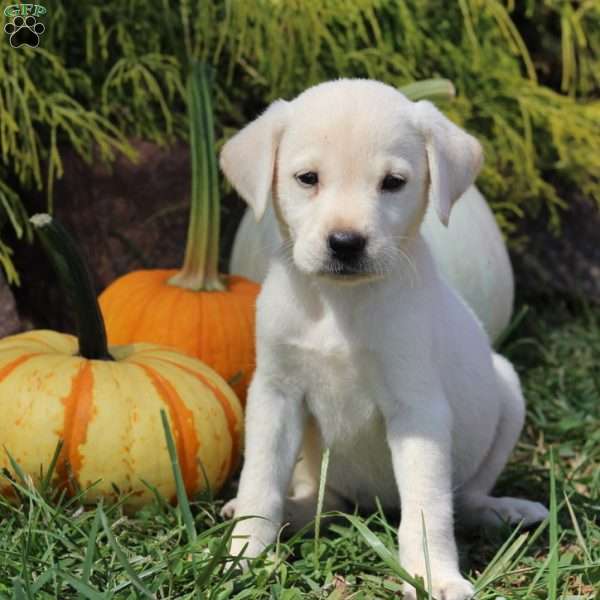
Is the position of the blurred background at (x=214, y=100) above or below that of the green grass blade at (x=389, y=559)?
above

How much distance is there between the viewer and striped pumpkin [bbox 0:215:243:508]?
3227mm

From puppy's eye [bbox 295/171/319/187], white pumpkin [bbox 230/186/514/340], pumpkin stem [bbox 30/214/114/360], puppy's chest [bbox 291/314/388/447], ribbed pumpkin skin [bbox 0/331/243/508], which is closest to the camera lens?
puppy's eye [bbox 295/171/319/187]

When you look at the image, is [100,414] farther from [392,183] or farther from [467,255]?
[467,255]

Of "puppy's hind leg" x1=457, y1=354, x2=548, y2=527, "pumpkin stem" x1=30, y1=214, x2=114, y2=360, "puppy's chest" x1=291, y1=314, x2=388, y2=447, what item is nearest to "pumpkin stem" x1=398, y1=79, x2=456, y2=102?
"puppy's hind leg" x1=457, y1=354, x2=548, y2=527

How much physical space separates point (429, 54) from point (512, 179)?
0.79 meters

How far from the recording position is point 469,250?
4.78 metres

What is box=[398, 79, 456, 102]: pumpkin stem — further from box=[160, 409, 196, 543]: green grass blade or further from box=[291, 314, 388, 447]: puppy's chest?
box=[160, 409, 196, 543]: green grass blade

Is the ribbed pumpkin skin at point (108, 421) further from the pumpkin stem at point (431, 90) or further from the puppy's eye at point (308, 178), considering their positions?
the pumpkin stem at point (431, 90)

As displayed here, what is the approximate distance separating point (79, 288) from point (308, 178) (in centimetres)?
105

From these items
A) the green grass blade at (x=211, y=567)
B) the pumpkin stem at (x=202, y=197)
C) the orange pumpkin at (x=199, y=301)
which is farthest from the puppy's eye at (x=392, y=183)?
the pumpkin stem at (x=202, y=197)

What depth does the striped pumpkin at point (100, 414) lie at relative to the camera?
3227mm

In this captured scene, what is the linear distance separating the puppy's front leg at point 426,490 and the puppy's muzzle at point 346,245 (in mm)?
476

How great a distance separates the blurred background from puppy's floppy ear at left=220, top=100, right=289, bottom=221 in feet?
5.59

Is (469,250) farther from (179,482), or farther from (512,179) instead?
(179,482)
